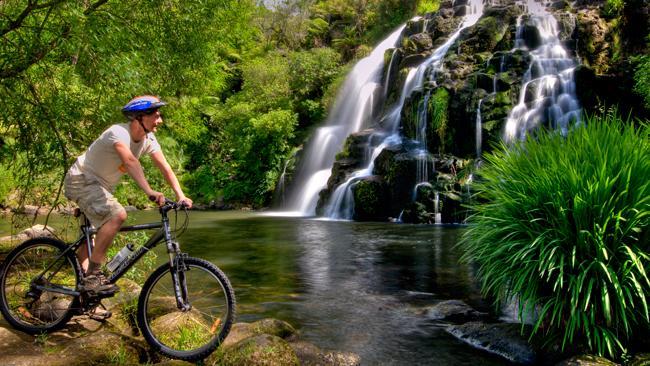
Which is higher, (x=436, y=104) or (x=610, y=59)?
(x=610, y=59)

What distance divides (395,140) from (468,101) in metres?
4.43

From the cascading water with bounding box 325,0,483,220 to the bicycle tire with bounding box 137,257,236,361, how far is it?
17854 mm

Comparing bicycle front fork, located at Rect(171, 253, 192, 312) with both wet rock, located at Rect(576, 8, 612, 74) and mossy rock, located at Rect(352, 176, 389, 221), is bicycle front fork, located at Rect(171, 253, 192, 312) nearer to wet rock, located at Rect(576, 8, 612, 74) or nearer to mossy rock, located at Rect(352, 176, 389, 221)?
mossy rock, located at Rect(352, 176, 389, 221)

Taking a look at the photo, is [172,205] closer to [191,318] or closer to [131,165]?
[131,165]

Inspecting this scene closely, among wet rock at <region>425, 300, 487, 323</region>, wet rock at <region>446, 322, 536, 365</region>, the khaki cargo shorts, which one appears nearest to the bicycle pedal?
the khaki cargo shorts

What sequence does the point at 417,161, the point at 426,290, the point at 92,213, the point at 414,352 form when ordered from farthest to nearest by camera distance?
the point at 417,161 < the point at 426,290 < the point at 414,352 < the point at 92,213

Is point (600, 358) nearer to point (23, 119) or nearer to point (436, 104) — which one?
point (23, 119)

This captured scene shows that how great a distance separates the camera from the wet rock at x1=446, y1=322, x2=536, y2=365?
5.98 metres

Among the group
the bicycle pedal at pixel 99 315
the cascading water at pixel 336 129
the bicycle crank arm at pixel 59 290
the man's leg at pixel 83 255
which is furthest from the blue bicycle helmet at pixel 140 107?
the cascading water at pixel 336 129

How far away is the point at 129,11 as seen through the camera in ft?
26.5

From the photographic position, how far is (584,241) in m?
5.29

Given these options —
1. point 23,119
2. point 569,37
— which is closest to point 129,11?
point 23,119

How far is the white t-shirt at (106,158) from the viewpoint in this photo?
186 inches

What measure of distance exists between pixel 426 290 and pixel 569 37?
21.8 metres
